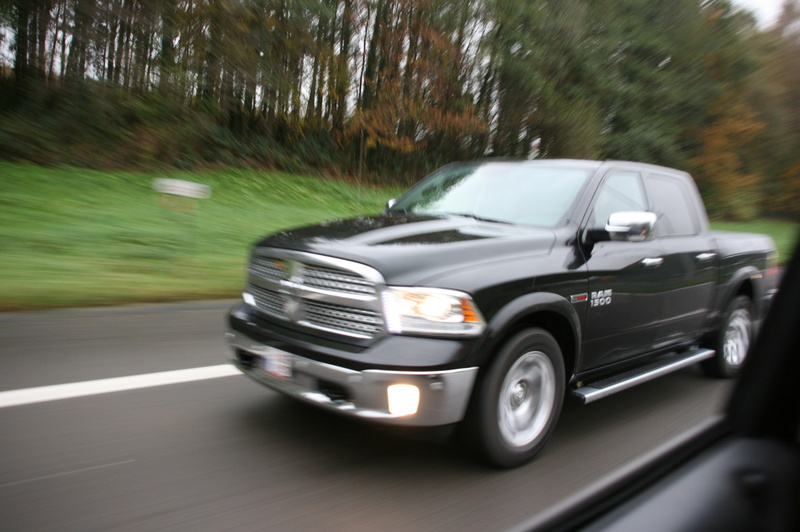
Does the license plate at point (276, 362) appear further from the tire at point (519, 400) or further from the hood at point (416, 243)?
the tire at point (519, 400)

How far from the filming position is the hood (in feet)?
11.2

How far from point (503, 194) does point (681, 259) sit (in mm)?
1389

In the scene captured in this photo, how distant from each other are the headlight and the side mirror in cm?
128

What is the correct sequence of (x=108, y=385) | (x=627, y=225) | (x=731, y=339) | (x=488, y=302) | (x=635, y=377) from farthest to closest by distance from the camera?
(x=731, y=339)
(x=108, y=385)
(x=635, y=377)
(x=627, y=225)
(x=488, y=302)

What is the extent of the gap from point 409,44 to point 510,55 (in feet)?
13.9

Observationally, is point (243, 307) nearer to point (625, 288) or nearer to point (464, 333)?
point (464, 333)

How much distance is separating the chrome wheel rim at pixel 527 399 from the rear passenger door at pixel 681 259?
1.35 metres

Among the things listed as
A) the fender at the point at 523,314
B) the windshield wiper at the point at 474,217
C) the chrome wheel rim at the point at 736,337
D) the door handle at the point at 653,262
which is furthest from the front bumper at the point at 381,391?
the chrome wheel rim at the point at 736,337

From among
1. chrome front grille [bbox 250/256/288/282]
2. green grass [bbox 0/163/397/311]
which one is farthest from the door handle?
green grass [bbox 0/163/397/311]

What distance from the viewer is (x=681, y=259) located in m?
4.88

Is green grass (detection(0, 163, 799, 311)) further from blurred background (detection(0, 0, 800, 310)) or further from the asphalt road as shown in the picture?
the asphalt road

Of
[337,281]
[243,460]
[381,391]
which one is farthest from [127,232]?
[381,391]

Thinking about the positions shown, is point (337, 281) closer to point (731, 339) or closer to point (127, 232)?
point (731, 339)

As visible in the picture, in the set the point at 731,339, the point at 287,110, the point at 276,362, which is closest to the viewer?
the point at 276,362
